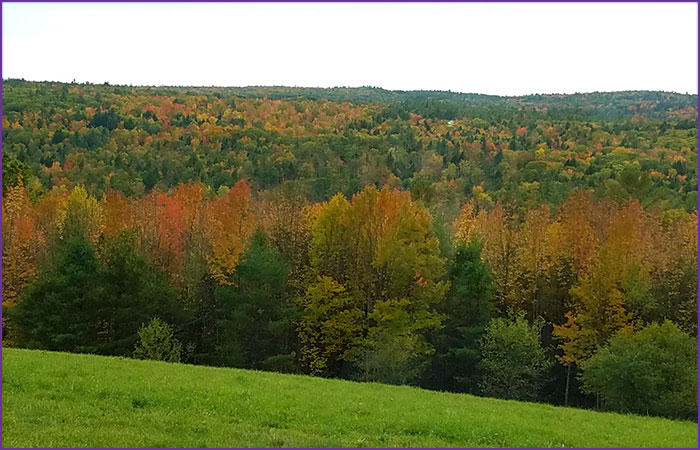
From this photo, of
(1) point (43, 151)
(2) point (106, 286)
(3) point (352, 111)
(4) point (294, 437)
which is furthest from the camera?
(3) point (352, 111)

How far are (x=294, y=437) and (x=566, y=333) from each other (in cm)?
2383

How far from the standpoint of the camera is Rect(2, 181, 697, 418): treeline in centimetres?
3516

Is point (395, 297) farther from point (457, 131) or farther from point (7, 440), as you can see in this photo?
point (457, 131)

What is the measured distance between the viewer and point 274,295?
37906 millimetres

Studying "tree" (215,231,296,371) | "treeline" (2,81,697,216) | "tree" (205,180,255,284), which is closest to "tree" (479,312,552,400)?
"tree" (215,231,296,371)

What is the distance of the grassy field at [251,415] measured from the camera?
627 inches

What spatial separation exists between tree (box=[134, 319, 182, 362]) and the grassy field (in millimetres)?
7641

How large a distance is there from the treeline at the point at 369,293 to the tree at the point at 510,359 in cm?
10

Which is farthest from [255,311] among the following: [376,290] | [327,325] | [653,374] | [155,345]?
[653,374]

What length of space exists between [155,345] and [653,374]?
2483 cm

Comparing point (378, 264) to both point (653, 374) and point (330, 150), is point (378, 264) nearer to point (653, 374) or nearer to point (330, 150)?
point (653, 374)

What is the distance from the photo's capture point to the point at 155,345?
33.4 metres

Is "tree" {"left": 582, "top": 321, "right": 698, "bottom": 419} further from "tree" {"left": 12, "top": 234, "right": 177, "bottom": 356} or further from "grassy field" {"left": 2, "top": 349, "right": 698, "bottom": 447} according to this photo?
"tree" {"left": 12, "top": 234, "right": 177, "bottom": 356}

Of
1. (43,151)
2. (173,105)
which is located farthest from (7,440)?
(173,105)
